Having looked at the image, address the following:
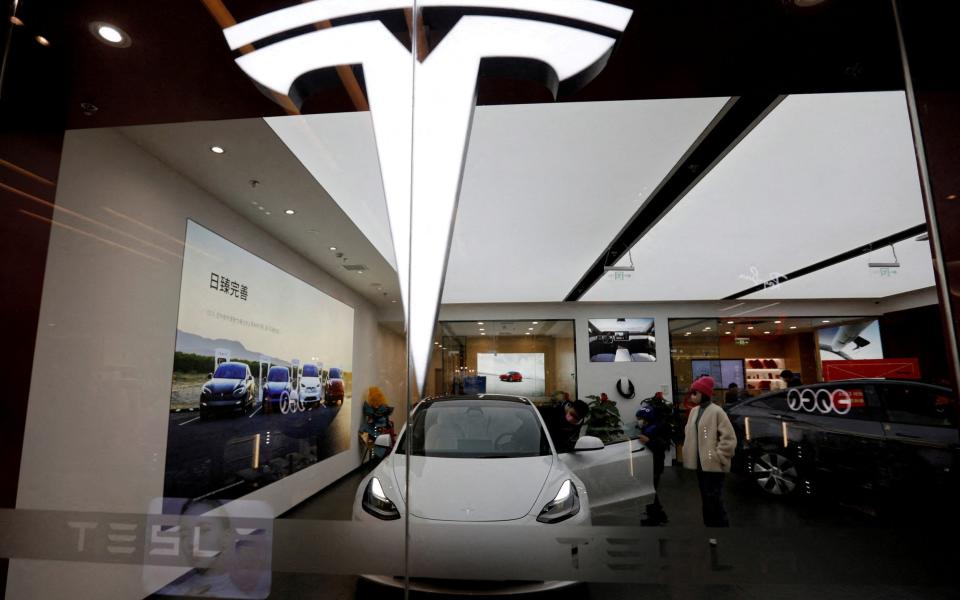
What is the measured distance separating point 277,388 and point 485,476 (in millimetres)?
1330

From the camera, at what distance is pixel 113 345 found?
7.59 feet

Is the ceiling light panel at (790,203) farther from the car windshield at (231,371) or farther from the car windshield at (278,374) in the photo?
the car windshield at (231,371)

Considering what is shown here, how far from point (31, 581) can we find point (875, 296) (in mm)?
4066

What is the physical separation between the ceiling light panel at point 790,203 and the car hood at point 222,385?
211 centimetres

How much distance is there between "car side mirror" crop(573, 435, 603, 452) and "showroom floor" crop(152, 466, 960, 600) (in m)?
0.39

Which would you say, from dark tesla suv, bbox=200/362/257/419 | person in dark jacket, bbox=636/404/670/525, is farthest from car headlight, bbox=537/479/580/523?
dark tesla suv, bbox=200/362/257/419

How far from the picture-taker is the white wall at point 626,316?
214cm

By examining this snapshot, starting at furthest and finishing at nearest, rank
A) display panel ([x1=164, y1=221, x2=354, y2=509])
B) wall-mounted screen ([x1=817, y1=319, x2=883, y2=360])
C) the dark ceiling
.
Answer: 1. display panel ([x1=164, y1=221, x2=354, y2=509])
2. wall-mounted screen ([x1=817, y1=319, x2=883, y2=360])
3. the dark ceiling

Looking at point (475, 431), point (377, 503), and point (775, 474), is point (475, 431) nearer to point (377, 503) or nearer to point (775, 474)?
point (377, 503)

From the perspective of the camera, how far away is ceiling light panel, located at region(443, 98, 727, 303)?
2.10 meters

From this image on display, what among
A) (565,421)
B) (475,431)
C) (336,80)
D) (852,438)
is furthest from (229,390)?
(852,438)

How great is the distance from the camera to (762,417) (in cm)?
203

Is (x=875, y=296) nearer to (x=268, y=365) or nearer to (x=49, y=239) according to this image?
(x=268, y=365)

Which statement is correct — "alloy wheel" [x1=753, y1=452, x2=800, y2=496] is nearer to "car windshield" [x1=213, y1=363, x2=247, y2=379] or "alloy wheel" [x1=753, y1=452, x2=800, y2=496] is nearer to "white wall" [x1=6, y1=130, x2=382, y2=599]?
"white wall" [x1=6, y1=130, x2=382, y2=599]
